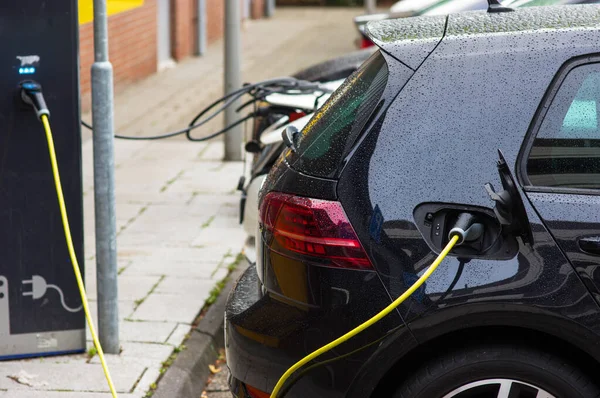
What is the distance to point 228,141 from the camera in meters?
9.12

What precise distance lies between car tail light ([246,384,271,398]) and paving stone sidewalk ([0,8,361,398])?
1.03 m

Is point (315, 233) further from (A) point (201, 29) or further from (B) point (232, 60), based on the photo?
(A) point (201, 29)

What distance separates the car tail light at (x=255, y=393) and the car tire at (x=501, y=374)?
528mm

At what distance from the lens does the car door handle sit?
304 centimetres

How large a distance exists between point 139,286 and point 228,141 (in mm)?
3442

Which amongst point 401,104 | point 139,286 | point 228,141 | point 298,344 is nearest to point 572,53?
point 401,104

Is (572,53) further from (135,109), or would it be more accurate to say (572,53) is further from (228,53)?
(135,109)

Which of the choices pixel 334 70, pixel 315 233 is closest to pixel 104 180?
pixel 315 233

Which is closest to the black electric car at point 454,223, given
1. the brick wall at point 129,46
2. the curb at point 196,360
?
the curb at point 196,360

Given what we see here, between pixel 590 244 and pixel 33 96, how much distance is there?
8.02 feet

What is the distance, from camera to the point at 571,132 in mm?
3148

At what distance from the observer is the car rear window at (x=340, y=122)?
327 cm

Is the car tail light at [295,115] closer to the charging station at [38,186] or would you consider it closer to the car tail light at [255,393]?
the charging station at [38,186]

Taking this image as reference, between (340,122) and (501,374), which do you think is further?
(340,122)
